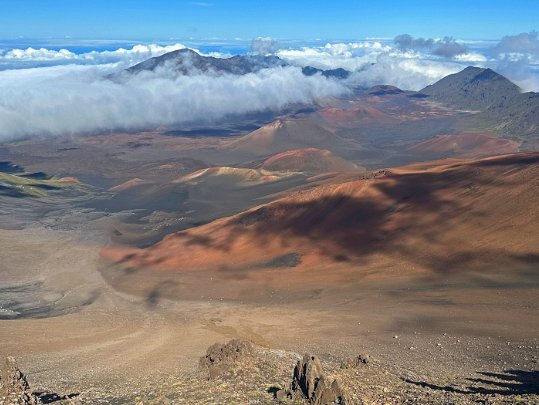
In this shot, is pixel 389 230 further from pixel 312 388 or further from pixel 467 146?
pixel 467 146

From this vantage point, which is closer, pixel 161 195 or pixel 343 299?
pixel 343 299

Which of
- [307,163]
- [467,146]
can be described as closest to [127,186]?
[307,163]

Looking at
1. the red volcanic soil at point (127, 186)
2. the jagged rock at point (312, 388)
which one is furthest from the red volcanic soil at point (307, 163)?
the jagged rock at point (312, 388)

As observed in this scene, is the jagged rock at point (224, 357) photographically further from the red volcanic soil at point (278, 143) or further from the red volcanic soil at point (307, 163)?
the red volcanic soil at point (278, 143)

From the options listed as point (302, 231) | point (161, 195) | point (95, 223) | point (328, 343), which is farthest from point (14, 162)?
point (328, 343)

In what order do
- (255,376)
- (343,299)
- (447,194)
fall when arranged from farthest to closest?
1. (447,194)
2. (343,299)
3. (255,376)

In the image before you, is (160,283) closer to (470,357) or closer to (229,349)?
(229,349)

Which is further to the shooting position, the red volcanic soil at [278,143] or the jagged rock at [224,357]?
the red volcanic soil at [278,143]
